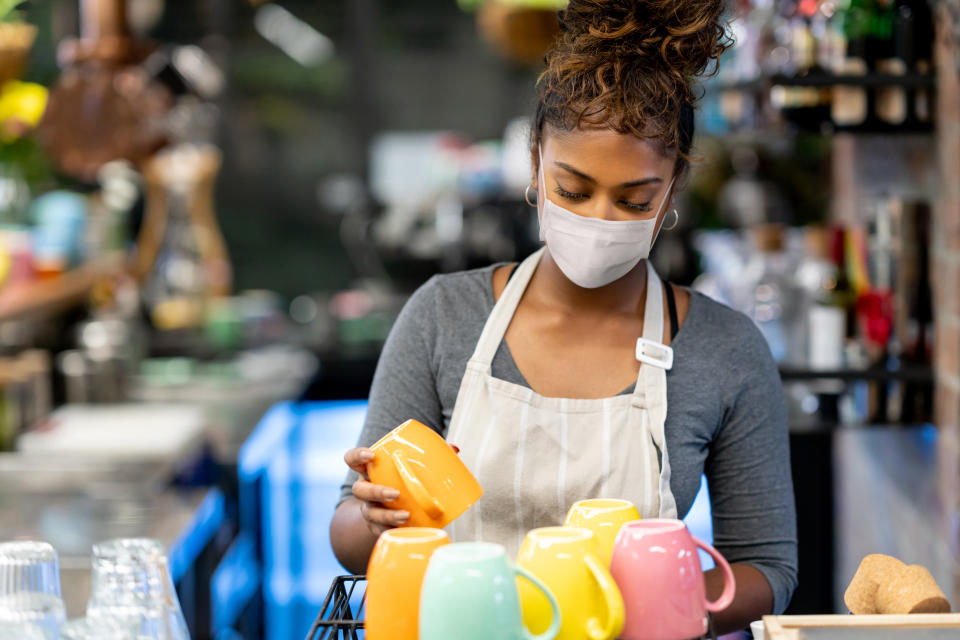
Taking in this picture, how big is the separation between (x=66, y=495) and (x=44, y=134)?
0.93 meters

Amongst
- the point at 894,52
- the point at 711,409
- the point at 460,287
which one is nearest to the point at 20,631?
the point at 460,287

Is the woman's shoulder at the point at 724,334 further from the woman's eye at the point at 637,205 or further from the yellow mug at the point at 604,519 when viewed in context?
the yellow mug at the point at 604,519

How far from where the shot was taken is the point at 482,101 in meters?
7.38

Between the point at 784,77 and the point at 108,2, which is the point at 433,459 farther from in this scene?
the point at 108,2

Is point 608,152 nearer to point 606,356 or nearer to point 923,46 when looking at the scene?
point 606,356

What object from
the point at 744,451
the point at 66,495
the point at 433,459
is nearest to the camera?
the point at 433,459

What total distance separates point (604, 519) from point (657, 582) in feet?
0.37

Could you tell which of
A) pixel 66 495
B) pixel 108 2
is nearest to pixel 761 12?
pixel 108 2

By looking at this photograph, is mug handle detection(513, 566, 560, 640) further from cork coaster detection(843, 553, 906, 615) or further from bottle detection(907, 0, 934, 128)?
bottle detection(907, 0, 934, 128)

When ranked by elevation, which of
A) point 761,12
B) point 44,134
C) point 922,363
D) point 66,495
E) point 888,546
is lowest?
point 888,546

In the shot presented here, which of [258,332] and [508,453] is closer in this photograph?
[508,453]

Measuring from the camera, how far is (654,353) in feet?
4.76

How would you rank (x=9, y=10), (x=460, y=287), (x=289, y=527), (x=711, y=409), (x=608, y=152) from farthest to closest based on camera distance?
(x=289, y=527) < (x=9, y=10) < (x=460, y=287) < (x=711, y=409) < (x=608, y=152)

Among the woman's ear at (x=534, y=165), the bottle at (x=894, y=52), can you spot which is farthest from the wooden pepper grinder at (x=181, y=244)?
the woman's ear at (x=534, y=165)
